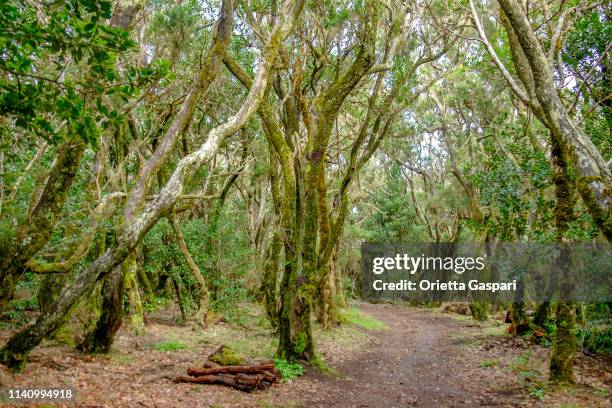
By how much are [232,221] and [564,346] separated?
1045 cm

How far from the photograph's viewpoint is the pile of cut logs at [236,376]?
7902 mm

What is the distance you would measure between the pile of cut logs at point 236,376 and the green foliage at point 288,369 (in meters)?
0.38

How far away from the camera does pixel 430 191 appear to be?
31141mm

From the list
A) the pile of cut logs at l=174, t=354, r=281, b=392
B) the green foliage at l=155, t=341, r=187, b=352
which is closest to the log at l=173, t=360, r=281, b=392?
the pile of cut logs at l=174, t=354, r=281, b=392

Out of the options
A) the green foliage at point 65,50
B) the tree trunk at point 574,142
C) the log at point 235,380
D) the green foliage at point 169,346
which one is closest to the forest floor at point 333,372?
the green foliage at point 169,346

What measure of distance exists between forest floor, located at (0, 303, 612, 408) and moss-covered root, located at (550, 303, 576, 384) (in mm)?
314

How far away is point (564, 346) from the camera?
345 inches

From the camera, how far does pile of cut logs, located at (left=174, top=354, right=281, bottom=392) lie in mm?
7902

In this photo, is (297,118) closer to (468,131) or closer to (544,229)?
(544,229)

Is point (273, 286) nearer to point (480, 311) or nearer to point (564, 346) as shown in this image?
point (564, 346)

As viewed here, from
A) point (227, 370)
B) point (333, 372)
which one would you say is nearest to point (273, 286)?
point (333, 372)

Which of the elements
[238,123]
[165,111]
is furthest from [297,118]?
[238,123]

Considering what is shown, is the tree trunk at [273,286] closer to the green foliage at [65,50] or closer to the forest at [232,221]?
the forest at [232,221]

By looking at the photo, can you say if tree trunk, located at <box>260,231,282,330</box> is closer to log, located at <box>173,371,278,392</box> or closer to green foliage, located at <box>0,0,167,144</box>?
log, located at <box>173,371,278,392</box>
